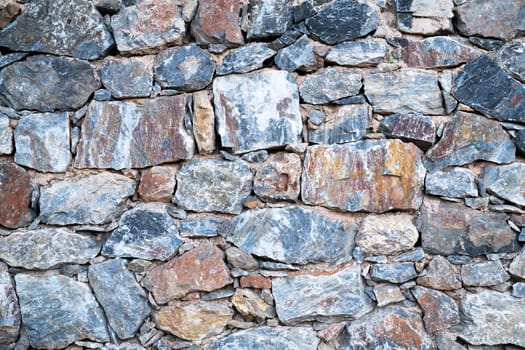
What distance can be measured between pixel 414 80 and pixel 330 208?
639 mm

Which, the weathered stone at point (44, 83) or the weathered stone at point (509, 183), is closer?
the weathered stone at point (509, 183)

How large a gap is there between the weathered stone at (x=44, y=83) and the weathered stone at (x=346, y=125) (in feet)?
3.40

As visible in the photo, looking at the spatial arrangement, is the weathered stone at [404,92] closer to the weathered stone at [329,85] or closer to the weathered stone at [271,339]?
the weathered stone at [329,85]

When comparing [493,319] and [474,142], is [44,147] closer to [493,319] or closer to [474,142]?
[474,142]

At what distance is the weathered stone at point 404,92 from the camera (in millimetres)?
2113

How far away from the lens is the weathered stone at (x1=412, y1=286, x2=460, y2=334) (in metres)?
2.07

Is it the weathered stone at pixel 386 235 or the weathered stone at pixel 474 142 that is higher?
the weathered stone at pixel 474 142

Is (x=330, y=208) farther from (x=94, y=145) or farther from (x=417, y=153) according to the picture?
(x=94, y=145)

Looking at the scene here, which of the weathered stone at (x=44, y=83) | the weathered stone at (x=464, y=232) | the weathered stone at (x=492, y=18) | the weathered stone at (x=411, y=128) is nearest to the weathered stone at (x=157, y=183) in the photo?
the weathered stone at (x=44, y=83)

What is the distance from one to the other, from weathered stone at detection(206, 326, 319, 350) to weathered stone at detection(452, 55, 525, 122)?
117 centimetres

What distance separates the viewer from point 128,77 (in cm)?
220

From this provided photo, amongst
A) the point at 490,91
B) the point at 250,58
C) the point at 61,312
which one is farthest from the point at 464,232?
the point at 61,312

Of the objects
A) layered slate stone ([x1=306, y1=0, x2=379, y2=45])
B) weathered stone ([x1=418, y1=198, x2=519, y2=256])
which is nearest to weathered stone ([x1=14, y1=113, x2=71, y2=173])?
layered slate stone ([x1=306, y1=0, x2=379, y2=45])

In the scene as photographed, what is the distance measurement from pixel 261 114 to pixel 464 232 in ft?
3.17
